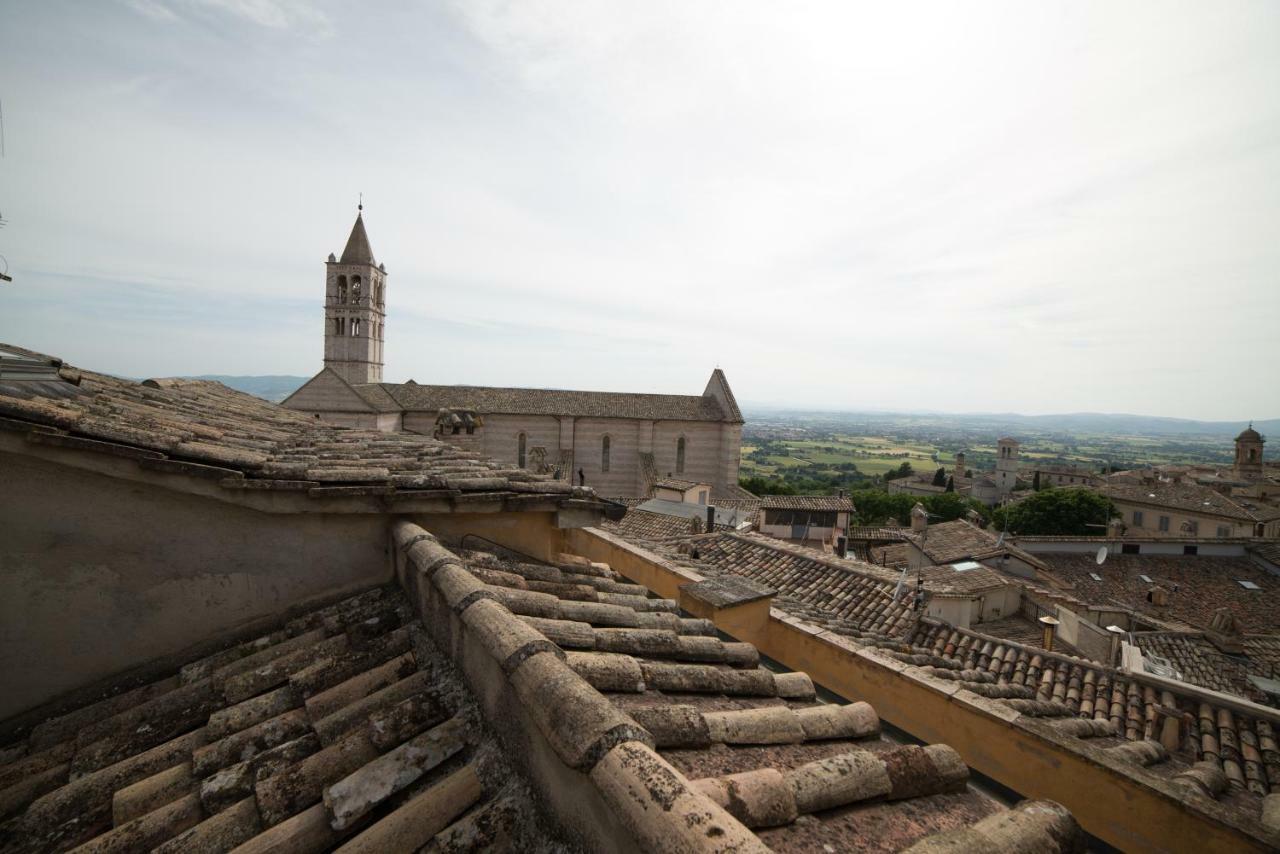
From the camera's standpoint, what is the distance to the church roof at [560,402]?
33.9 metres

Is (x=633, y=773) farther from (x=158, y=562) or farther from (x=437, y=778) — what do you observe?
(x=158, y=562)

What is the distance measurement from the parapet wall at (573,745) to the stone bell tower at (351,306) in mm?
40853

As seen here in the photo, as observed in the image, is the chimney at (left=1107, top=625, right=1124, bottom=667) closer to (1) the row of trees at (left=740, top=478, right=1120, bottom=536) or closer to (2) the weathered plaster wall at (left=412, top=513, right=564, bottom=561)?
(2) the weathered plaster wall at (left=412, top=513, right=564, bottom=561)

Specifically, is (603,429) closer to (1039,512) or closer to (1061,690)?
(1061,690)

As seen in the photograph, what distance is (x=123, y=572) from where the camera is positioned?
141 inches

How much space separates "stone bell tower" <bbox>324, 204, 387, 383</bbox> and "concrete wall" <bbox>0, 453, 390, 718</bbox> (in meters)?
39.0

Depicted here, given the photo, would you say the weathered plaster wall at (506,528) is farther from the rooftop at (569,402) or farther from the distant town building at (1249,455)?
the distant town building at (1249,455)

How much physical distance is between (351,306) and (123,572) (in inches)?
1567

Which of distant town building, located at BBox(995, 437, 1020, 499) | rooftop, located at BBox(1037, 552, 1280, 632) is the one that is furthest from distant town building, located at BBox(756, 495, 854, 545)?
distant town building, located at BBox(995, 437, 1020, 499)

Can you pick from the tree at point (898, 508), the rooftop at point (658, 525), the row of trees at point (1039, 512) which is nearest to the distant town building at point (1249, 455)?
the row of trees at point (1039, 512)

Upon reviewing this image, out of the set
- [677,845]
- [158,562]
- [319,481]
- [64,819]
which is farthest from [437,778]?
[158,562]

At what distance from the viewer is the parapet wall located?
155 centimetres

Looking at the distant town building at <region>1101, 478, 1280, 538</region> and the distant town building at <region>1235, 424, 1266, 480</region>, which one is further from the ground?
the distant town building at <region>1235, 424, 1266, 480</region>

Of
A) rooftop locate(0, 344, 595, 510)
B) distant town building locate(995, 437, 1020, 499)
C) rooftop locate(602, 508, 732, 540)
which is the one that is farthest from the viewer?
distant town building locate(995, 437, 1020, 499)
